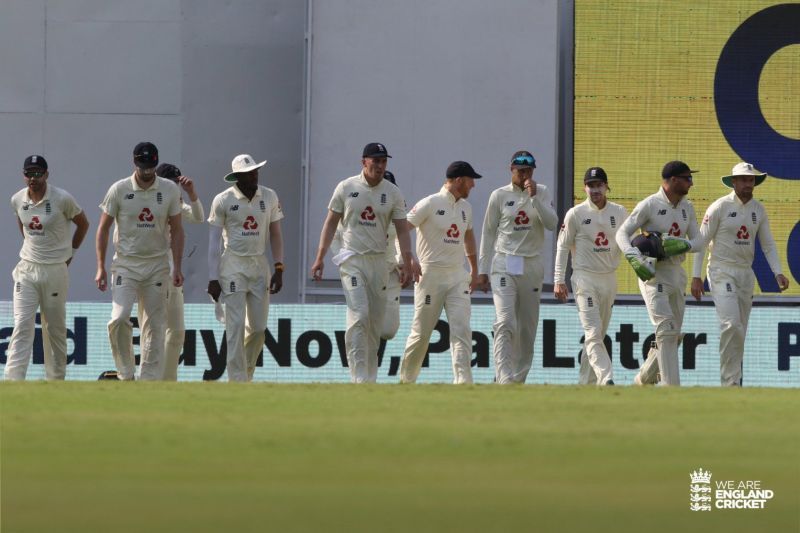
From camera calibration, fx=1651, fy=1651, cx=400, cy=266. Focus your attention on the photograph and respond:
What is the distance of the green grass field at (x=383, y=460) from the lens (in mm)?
5773

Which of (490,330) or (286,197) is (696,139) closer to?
(490,330)

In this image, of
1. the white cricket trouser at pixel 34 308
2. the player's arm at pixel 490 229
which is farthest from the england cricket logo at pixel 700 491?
the white cricket trouser at pixel 34 308

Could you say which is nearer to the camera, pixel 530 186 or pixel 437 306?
pixel 530 186

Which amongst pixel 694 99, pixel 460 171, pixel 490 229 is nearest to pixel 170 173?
pixel 460 171

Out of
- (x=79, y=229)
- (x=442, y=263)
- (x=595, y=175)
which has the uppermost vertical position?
(x=595, y=175)

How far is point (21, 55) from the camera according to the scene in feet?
58.2

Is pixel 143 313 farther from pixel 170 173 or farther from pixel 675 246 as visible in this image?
pixel 675 246

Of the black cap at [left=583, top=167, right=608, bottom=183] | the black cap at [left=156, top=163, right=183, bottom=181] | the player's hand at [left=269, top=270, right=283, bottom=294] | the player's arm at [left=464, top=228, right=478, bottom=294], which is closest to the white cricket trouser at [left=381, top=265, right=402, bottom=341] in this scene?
the player's arm at [left=464, top=228, right=478, bottom=294]

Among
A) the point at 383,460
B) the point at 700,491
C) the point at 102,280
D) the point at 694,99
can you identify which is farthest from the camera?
the point at 694,99

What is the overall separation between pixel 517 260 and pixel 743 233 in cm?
178

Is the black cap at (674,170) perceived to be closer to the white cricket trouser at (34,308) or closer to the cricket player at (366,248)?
the cricket player at (366,248)

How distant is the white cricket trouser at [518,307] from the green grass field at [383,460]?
8.64ft

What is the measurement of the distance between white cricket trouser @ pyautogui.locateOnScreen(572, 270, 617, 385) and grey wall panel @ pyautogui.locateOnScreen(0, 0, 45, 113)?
291 inches

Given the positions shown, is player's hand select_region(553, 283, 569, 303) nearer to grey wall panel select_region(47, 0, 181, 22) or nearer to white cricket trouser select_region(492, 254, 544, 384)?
white cricket trouser select_region(492, 254, 544, 384)
